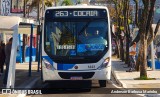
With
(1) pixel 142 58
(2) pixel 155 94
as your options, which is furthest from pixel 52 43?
(1) pixel 142 58

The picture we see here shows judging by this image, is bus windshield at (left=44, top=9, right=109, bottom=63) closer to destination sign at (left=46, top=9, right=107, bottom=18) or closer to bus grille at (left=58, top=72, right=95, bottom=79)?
destination sign at (left=46, top=9, right=107, bottom=18)

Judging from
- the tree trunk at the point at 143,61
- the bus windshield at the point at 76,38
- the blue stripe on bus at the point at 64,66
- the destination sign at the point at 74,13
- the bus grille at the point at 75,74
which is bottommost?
the tree trunk at the point at 143,61

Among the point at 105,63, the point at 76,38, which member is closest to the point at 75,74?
the point at 105,63

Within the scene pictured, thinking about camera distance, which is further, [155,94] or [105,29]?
[105,29]

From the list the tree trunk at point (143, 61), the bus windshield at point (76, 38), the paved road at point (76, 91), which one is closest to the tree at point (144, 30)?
the tree trunk at point (143, 61)

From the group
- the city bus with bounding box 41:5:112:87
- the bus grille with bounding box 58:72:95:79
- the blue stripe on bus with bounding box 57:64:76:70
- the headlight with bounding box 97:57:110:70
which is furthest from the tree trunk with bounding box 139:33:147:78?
the blue stripe on bus with bounding box 57:64:76:70

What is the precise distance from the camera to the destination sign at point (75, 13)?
16.7m

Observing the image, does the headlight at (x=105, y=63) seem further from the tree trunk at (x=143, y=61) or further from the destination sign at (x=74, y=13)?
the tree trunk at (x=143, y=61)

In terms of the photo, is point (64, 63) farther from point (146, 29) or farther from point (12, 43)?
point (146, 29)

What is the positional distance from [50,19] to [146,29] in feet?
26.5

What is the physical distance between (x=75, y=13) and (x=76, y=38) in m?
1.02

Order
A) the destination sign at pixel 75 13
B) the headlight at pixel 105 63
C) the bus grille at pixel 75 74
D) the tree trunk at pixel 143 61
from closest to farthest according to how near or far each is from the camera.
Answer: the bus grille at pixel 75 74 < the headlight at pixel 105 63 < the destination sign at pixel 75 13 < the tree trunk at pixel 143 61

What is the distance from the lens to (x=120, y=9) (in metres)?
46.8

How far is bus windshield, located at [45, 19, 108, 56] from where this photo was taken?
1628cm
